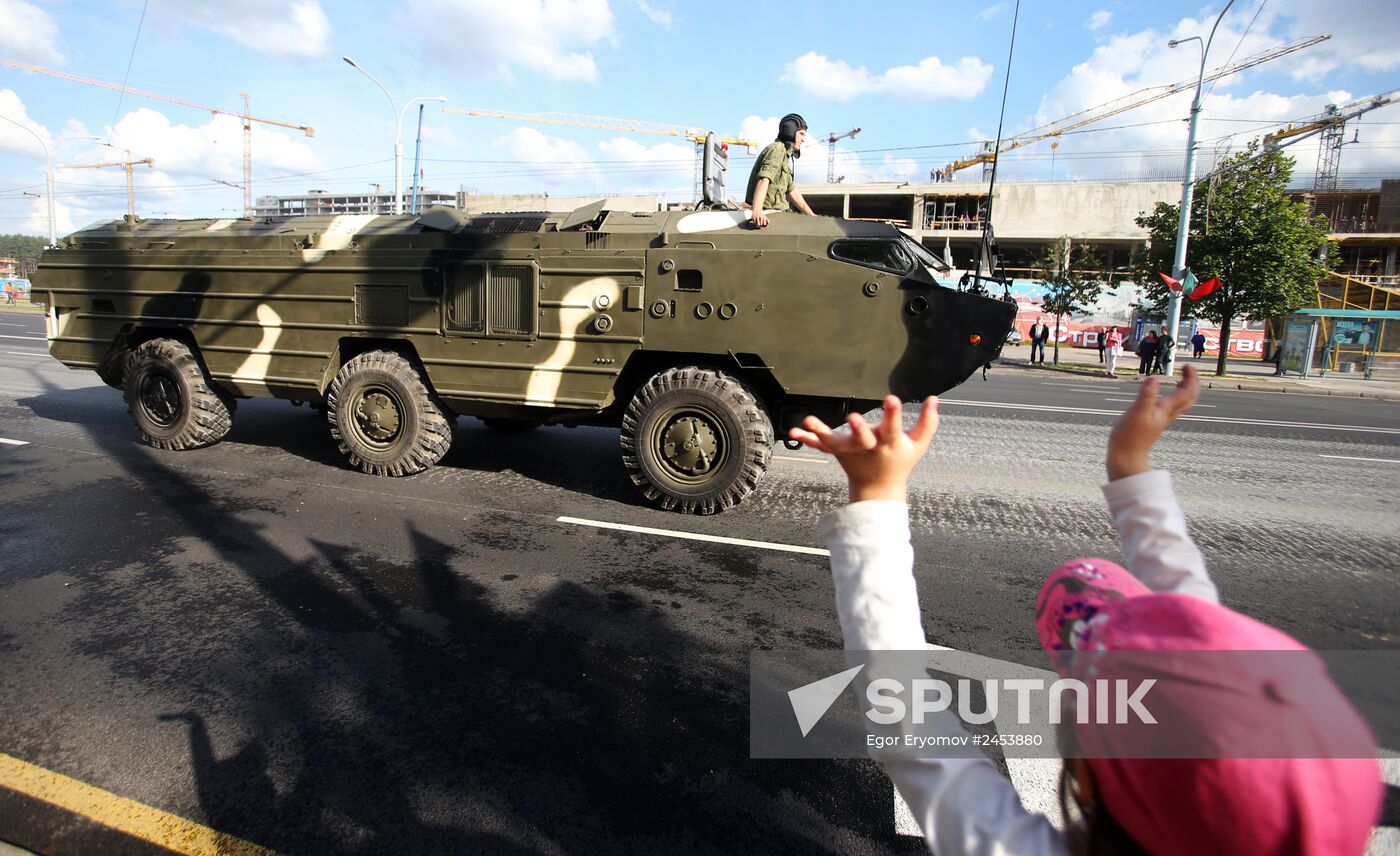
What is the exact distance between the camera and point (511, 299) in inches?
A: 234

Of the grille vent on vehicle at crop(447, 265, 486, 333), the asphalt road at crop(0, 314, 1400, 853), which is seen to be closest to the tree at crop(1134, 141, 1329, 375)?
the asphalt road at crop(0, 314, 1400, 853)

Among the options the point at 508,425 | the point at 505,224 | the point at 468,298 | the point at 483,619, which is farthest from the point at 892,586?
the point at 508,425

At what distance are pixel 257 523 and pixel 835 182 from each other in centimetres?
6348

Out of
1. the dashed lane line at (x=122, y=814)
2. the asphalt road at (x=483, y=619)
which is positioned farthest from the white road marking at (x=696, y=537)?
the dashed lane line at (x=122, y=814)

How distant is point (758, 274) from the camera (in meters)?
5.35

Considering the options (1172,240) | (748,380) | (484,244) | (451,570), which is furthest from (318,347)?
(1172,240)

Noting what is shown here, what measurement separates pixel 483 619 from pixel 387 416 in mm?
3219

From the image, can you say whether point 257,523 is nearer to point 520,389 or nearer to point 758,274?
point 520,389

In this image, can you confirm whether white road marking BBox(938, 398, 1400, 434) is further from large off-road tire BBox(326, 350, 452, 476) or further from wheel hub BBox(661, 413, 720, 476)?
large off-road tire BBox(326, 350, 452, 476)

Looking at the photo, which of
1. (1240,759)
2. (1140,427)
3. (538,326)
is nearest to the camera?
(1240,759)

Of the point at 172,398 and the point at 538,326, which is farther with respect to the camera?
the point at 172,398

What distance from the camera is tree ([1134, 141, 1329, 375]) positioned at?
2061 centimetres

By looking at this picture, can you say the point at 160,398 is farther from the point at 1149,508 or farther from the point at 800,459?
the point at 1149,508

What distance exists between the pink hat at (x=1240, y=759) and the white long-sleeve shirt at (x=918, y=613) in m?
0.17
